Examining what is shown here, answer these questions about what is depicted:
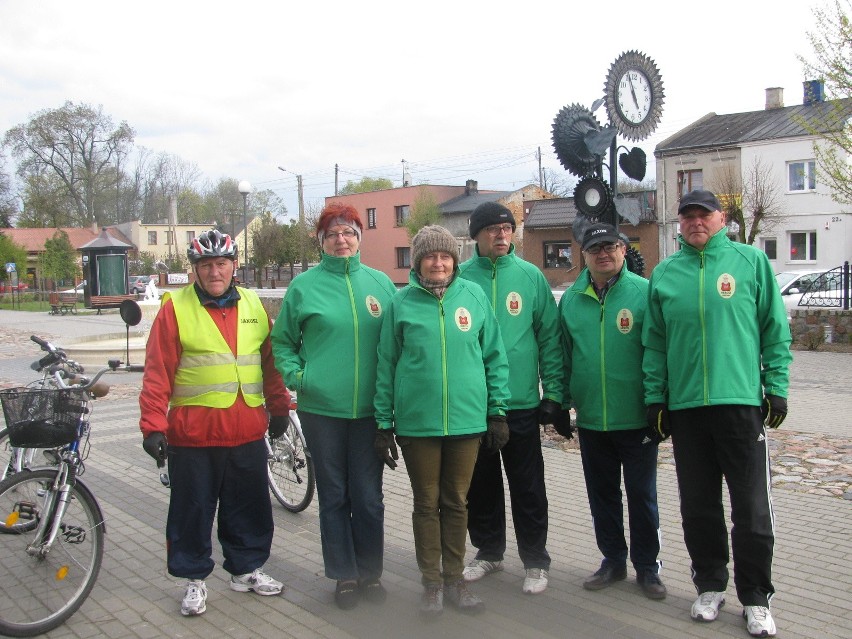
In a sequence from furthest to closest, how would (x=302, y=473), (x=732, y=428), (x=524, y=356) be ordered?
(x=302, y=473) → (x=524, y=356) → (x=732, y=428)

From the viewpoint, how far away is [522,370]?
447cm

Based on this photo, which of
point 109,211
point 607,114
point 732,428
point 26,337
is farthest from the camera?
point 109,211

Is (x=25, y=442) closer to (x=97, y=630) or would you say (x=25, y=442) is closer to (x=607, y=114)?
(x=97, y=630)

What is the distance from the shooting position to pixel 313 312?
426 cm

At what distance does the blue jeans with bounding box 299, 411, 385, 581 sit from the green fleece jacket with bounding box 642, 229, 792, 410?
5.17 ft

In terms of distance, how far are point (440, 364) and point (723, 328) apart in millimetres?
1346

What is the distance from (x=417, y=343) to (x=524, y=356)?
72 cm

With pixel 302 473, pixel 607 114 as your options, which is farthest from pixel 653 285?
pixel 607 114

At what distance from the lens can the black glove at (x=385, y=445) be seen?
13.6 feet

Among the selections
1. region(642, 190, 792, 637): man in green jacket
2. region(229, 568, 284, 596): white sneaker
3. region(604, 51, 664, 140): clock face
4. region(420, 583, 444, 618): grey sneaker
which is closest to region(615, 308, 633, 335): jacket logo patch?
region(642, 190, 792, 637): man in green jacket

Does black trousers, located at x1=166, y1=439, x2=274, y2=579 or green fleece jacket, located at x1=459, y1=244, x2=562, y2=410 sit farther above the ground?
green fleece jacket, located at x1=459, y1=244, x2=562, y2=410

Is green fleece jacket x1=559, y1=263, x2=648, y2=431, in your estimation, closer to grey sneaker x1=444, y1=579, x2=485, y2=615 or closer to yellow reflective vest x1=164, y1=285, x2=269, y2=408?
grey sneaker x1=444, y1=579, x2=485, y2=615

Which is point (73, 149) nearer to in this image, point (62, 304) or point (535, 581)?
point (62, 304)

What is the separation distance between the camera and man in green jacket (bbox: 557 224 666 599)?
432 cm
